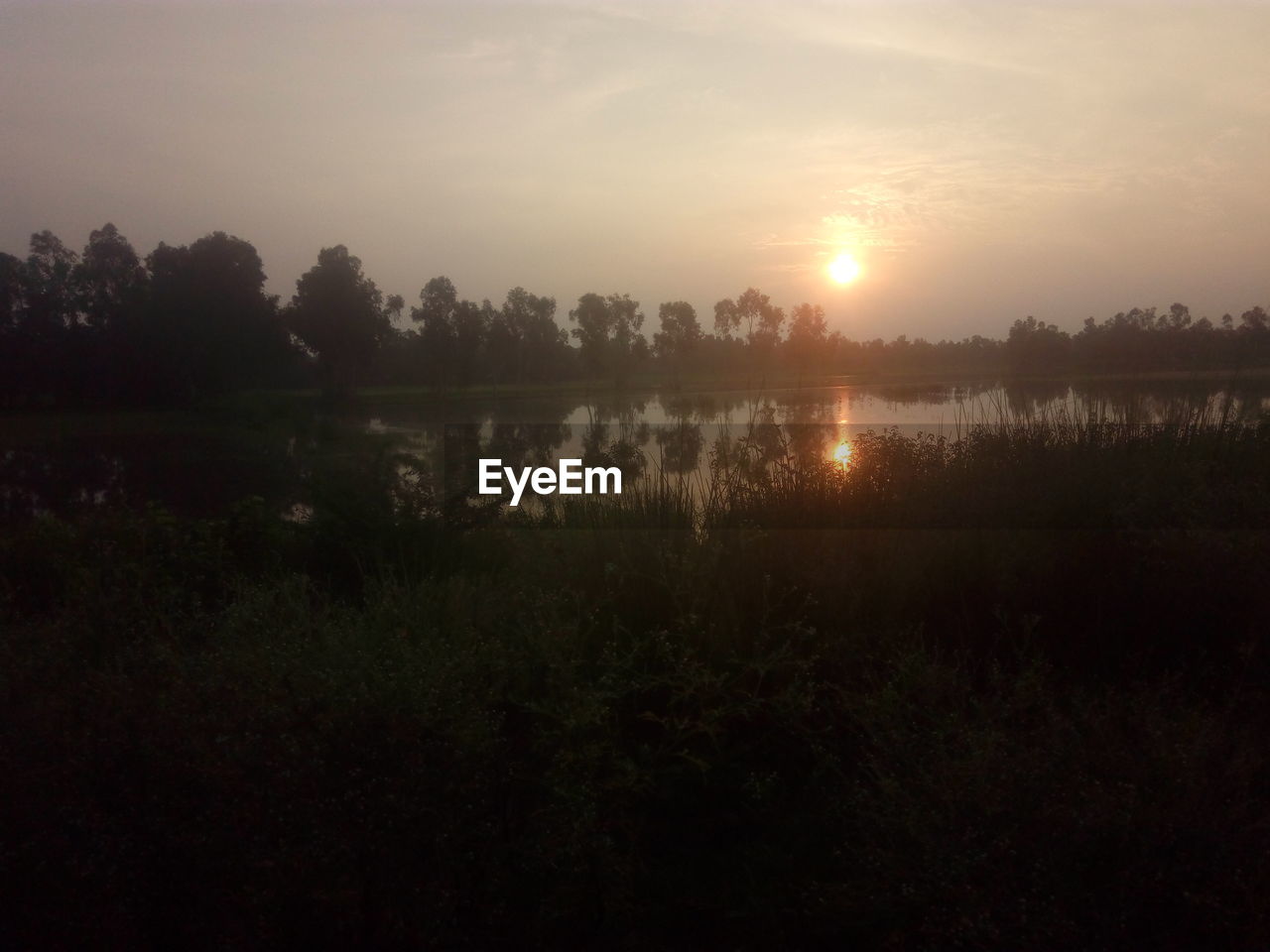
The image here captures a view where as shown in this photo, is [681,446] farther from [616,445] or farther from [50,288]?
[50,288]

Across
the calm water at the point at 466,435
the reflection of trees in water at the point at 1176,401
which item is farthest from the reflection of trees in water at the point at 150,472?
the reflection of trees in water at the point at 1176,401

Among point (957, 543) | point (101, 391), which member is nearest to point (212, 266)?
point (101, 391)

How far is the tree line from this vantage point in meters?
13.1

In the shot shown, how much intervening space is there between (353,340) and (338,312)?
70 centimetres

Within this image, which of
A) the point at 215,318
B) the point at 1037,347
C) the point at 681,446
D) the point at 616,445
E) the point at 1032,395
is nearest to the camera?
the point at 616,445

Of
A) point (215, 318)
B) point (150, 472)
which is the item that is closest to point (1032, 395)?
point (150, 472)

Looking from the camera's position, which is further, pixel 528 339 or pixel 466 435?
pixel 528 339

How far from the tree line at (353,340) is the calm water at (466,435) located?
2.97ft

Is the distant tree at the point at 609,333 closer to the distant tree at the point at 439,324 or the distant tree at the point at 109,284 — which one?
the distant tree at the point at 439,324

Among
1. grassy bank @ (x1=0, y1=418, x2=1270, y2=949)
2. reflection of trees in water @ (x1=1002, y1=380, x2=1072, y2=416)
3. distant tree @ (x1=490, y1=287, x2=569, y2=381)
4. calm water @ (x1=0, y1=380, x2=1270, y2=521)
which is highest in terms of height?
distant tree @ (x1=490, y1=287, x2=569, y2=381)

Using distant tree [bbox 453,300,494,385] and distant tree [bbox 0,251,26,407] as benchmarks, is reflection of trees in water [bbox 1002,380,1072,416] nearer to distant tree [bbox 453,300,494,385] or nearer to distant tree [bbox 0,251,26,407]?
distant tree [bbox 453,300,494,385]

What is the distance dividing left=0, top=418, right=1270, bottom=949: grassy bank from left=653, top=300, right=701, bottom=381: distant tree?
32.4ft

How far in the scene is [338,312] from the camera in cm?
1841

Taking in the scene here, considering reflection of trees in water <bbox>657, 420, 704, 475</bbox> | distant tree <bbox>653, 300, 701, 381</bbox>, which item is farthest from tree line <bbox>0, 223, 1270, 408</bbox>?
reflection of trees in water <bbox>657, 420, 704, 475</bbox>
